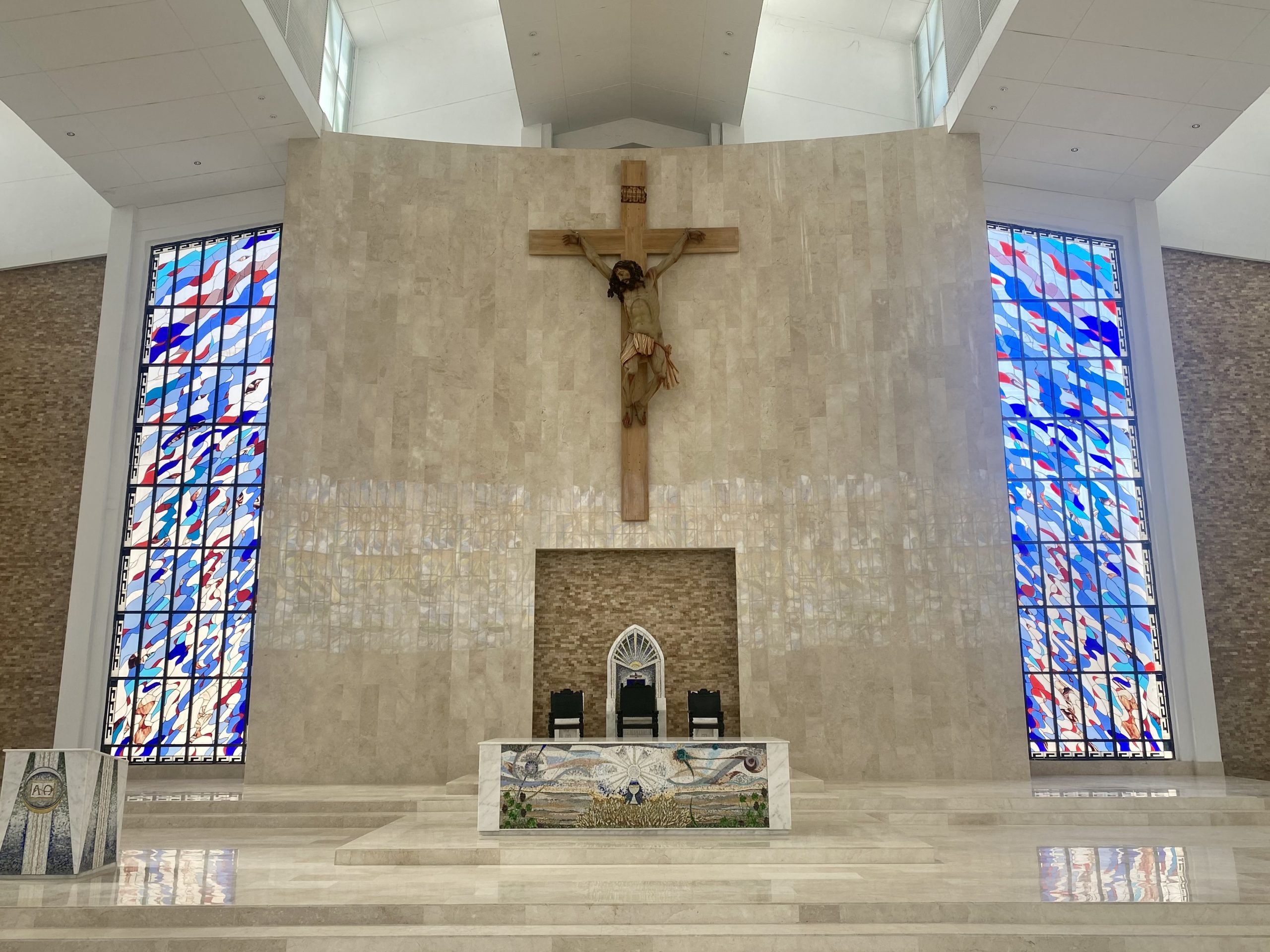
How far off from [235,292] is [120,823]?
7.84 metres

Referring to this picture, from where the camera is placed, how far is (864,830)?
7344mm

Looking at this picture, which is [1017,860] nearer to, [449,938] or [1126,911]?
Answer: [1126,911]

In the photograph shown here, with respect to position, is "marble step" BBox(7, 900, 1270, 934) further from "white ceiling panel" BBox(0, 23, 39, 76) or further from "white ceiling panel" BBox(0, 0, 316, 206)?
"white ceiling panel" BBox(0, 23, 39, 76)

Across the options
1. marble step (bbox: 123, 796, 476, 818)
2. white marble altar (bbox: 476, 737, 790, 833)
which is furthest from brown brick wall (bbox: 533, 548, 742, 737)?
white marble altar (bbox: 476, 737, 790, 833)

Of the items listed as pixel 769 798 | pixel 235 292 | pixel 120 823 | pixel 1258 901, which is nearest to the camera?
pixel 1258 901

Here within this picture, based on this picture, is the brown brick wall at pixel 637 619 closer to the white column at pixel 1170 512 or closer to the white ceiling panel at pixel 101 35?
the white column at pixel 1170 512

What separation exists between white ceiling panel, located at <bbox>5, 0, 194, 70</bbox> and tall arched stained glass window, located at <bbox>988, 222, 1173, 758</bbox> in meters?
9.47

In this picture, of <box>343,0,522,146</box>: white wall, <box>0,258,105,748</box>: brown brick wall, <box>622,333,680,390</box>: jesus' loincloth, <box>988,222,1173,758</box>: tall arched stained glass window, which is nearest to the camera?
<box>622,333,680,390</box>: jesus' loincloth

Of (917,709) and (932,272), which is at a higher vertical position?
(932,272)

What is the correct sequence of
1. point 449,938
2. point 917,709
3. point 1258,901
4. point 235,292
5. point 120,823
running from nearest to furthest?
point 449,938 → point 1258,901 → point 120,823 → point 917,709 → point 235,292

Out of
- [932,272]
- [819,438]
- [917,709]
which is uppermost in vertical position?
[932,272]

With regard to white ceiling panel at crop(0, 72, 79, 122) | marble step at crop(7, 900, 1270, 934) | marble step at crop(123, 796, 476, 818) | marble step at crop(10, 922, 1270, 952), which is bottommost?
marble step at crop(10, 922, 1270, 952)

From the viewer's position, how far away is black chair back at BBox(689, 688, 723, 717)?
34.0 ft

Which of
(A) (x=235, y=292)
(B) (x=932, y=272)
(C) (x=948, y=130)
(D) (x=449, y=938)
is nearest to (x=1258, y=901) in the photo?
(D) (x=449, y=938)
